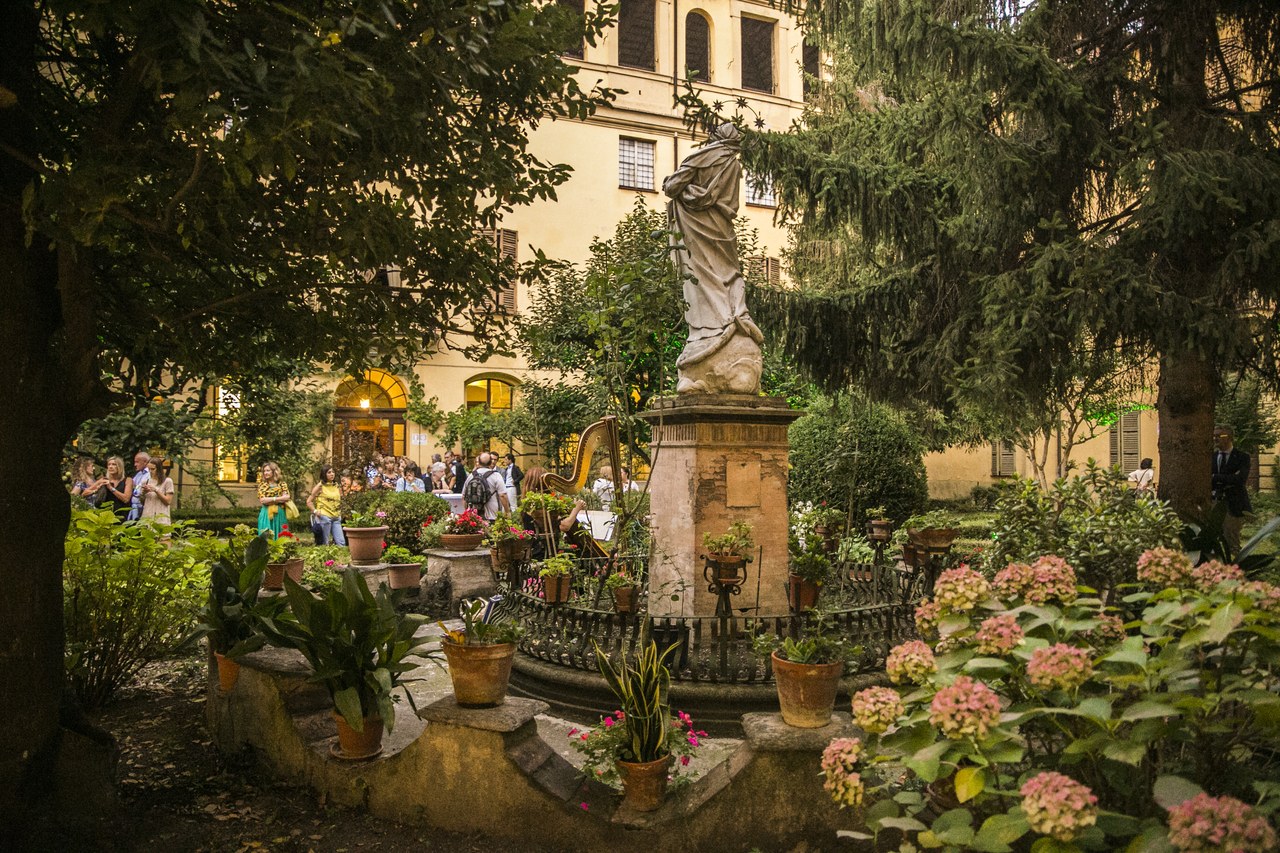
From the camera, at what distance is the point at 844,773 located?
2219 mm

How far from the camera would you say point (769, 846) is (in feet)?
11.3

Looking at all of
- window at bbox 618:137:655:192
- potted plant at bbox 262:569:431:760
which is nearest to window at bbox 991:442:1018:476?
window at bbox 618:137:655:192

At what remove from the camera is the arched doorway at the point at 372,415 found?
25141mm

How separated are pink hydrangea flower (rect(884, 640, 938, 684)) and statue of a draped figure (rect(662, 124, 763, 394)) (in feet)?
14.1

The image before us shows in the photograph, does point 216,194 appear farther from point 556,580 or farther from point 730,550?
point 730,550

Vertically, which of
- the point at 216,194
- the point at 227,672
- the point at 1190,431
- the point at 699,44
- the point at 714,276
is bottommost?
the point at 227,672

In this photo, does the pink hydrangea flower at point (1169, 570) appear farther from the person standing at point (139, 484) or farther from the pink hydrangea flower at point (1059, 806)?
the person standing at point (139, 484)

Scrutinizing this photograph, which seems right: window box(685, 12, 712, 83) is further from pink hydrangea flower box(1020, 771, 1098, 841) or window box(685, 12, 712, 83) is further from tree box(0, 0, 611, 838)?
pink hydrangea flower box(1020, 771, 1098, 841)

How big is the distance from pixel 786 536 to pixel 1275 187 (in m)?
5.05

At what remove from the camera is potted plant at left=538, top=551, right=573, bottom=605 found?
5906 millimetres

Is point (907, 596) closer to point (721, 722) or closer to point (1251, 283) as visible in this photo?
point (721, 722)

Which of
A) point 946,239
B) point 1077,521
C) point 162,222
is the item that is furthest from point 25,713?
point 946,239

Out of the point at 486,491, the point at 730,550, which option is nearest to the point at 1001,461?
the point at 486,491

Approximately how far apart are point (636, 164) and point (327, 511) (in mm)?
17725
